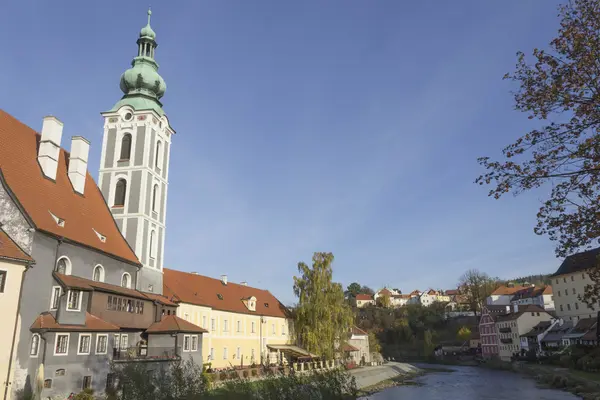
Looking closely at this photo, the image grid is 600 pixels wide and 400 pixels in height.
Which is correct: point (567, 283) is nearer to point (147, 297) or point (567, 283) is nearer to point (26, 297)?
point (147, 297)

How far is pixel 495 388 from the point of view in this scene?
42062 mm

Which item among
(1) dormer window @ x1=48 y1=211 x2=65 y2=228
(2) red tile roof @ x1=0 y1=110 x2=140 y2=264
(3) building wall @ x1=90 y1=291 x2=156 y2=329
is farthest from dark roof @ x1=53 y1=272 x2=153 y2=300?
(1) dormer window @ x1=48 y1=211 x2=65 y2=228

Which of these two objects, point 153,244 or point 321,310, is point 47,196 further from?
point 321,310

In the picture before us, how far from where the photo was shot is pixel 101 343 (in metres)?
24.1

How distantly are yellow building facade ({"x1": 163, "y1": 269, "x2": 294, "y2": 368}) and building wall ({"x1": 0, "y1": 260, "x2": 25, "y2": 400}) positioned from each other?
15800 mm

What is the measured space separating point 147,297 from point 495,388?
103 feet

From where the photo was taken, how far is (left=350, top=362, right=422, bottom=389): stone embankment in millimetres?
44794

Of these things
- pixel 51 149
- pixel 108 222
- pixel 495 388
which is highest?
pixel 51 149

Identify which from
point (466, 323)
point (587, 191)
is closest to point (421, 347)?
point (466, 323)

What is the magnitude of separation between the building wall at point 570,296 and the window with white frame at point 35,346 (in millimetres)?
64849

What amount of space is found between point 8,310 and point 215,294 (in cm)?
2602

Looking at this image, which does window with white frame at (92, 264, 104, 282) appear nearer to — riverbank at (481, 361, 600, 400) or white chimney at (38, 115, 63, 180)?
white chimney at (38, 115, 63, 180)

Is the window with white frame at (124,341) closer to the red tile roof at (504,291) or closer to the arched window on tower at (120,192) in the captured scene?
the arched window on tower at (120,192)

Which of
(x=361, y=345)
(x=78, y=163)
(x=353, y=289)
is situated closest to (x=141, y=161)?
(x=78, y=163)
